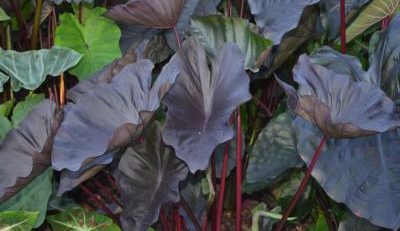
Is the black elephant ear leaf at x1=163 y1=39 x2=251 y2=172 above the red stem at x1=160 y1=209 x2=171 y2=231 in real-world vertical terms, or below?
above

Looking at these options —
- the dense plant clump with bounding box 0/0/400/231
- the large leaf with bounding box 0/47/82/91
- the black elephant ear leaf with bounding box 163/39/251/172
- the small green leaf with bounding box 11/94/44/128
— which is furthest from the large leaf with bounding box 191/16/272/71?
the small green leaf with bounding box 11/94/44/128

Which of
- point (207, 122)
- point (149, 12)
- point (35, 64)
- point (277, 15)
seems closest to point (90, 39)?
point (35, 64)

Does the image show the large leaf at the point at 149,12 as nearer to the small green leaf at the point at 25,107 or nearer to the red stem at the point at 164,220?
the small green leaf at the point at 25,107

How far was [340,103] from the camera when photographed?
1262 millimetres

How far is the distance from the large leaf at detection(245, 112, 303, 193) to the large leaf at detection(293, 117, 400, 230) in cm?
15

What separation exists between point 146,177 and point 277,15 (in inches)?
18.9

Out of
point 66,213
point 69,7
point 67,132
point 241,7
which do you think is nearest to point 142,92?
point 67,132

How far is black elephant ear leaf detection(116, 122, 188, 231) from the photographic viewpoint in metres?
1.36

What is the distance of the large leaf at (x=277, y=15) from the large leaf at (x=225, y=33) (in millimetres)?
41

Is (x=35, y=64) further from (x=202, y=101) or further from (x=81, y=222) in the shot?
(x=202, y=101)

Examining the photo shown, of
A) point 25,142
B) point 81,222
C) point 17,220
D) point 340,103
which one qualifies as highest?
point 340,103

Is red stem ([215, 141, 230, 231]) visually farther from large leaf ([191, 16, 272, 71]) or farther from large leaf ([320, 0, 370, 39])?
large leaf ([320, 0, 370, 39])

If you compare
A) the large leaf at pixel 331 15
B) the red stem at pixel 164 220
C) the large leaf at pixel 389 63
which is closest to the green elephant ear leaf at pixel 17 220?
the red stem at pixel 164 220

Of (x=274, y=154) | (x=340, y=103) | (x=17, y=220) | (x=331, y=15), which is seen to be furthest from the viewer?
(x=331, y=15)
